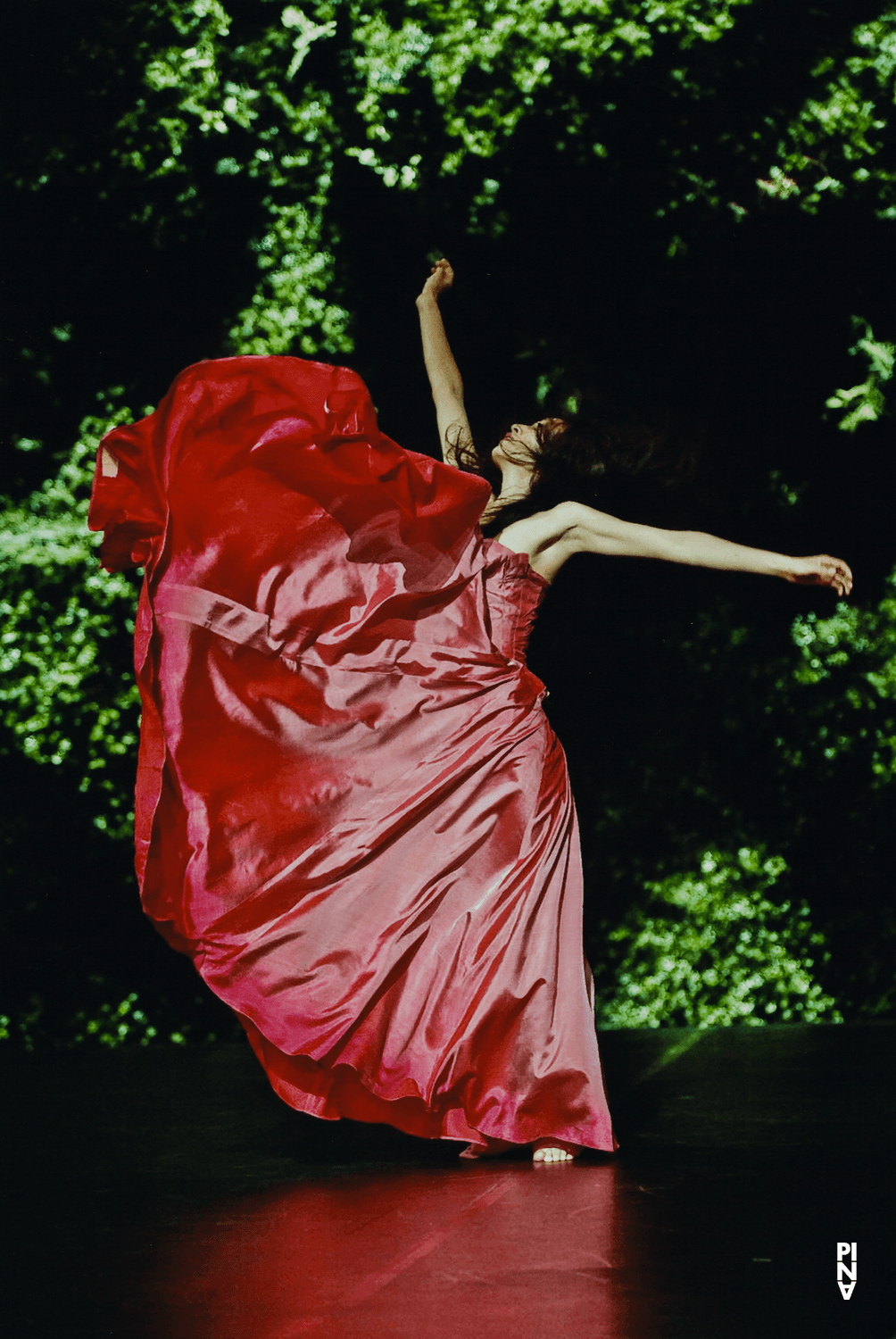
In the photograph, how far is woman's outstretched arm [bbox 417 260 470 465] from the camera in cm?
243

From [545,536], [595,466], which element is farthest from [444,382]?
[545,536]

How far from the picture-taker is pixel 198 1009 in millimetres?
3162

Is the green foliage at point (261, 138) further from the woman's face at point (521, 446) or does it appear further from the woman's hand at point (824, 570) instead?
the woman's hand at point (824, 570)

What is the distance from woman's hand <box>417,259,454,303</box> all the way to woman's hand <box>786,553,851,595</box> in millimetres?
951

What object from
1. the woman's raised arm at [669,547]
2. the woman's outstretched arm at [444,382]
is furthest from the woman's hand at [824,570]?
the woman's outstretched arm at [444,382]

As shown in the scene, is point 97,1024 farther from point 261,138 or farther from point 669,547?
point 261,138

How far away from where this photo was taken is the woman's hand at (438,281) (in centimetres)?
253

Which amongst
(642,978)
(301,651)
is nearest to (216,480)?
(301,651)

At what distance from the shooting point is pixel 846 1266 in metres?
1.30

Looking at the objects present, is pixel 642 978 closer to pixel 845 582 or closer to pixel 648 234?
pixel 845 582

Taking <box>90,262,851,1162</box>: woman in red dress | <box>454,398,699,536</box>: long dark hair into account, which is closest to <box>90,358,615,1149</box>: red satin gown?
<box>90,262,851,1162</box>: woman in red dress

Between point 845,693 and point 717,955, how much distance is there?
0.74 metres

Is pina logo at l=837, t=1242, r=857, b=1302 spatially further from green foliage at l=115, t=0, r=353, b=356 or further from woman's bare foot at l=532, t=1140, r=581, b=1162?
green foliage at l=115, t=0, r=353, b=356

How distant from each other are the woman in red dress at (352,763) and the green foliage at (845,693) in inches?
46.4
